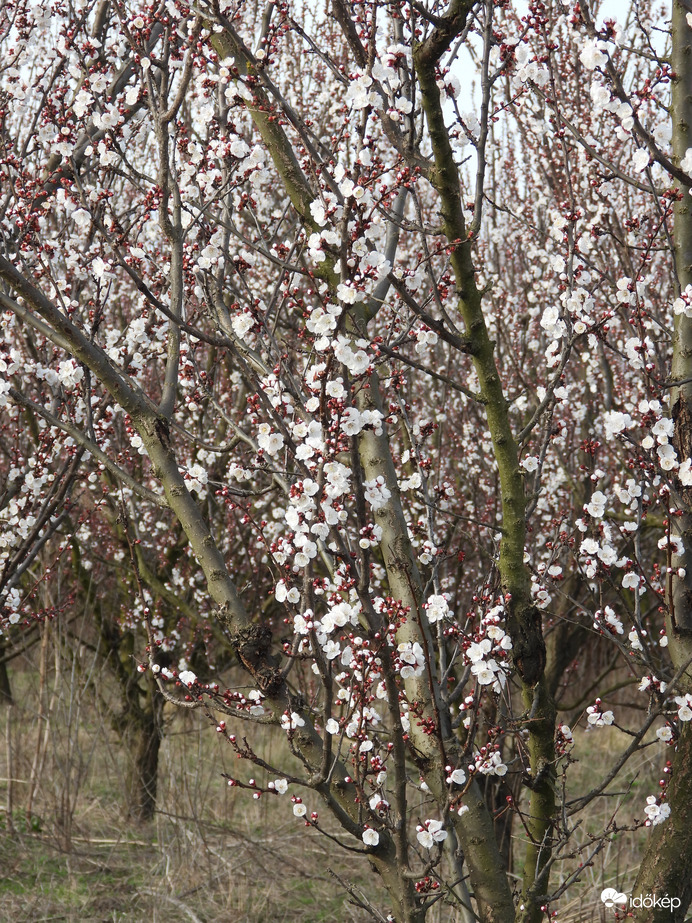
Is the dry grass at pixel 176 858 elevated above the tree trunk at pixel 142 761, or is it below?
below

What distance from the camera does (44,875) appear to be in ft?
17.6

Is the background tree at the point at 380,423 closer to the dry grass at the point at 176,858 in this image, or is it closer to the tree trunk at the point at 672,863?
the tree trunk at the point at 672,863

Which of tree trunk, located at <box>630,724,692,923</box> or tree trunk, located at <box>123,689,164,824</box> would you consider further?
tree trunk, located at <box>123,689,164,824</box>

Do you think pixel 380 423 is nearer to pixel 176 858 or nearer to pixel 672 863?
pixel 672 863

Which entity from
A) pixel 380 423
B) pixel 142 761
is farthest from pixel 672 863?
pixel 142 761

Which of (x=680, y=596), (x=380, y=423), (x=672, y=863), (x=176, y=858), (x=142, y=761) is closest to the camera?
(x=380, y=423)

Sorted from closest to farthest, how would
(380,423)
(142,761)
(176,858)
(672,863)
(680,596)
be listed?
(380,423) → (672,863) → (680,596) → (176,858) → (142,761)

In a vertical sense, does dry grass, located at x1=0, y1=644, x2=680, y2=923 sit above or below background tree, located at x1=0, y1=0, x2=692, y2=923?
below

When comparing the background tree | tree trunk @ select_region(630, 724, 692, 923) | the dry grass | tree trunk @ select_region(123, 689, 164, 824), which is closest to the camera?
the background tree

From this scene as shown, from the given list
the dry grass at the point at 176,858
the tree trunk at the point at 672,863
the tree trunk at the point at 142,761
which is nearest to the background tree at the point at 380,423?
the tree trunk at the point at 672,863

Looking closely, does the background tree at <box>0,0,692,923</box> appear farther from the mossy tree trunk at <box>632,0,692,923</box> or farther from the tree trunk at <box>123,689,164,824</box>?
the tree trunk at <box>123,689,164,824</box>

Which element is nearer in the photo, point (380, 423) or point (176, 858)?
point (380, 423)

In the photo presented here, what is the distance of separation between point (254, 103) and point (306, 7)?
5832mm

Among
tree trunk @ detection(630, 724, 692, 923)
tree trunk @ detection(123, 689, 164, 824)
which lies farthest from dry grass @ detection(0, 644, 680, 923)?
tree trunk @ detection(630, 724, 692, 923)
